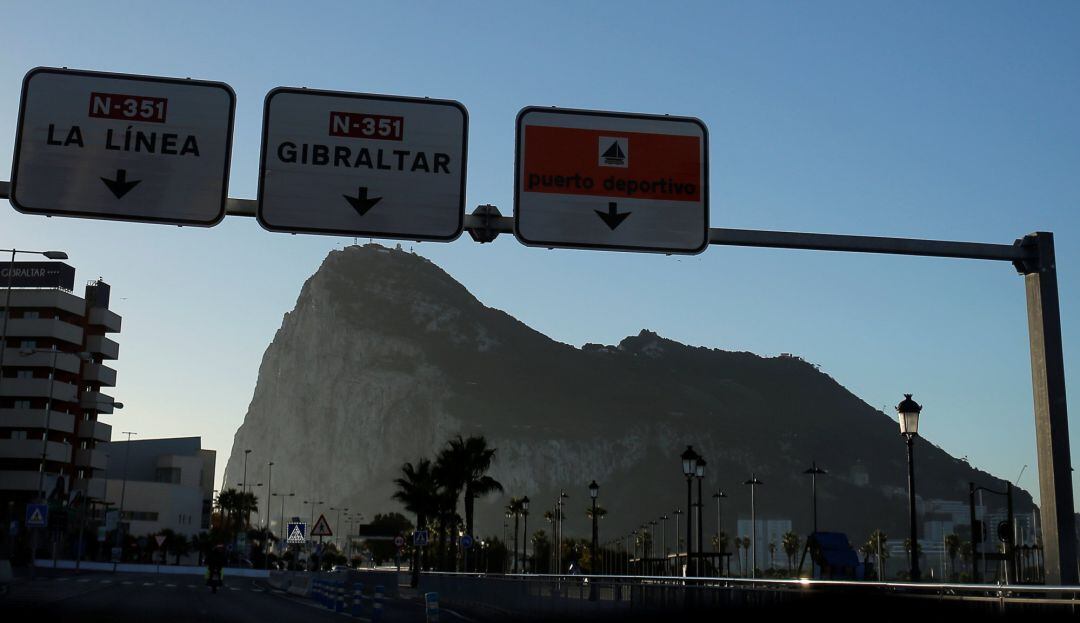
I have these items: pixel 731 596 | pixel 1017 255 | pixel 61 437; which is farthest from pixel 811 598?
pixel 61 437

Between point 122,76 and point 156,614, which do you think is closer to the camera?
point 122,76

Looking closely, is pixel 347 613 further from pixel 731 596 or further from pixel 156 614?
pixel 731 596

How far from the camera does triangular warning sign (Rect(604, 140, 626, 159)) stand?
1131 cm

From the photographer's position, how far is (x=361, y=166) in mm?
11016

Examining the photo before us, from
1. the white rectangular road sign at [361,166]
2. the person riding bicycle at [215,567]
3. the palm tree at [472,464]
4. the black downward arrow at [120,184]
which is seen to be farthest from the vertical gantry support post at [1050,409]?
the palm tree at [472,464]

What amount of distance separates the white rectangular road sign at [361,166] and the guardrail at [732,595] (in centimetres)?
611

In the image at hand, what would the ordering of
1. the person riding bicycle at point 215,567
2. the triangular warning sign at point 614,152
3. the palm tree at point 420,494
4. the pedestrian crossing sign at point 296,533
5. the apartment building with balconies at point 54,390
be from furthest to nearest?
1. the apartment building with balconies at point 54,390
2. the palm tree at point 420,494
3. the person riding bicycle at point 215,567
4. the pedestrian crossing sign at point 296,533
5. the triangular warning sign at point 614,152

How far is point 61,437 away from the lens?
364ft

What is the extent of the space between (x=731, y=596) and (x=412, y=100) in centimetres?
839

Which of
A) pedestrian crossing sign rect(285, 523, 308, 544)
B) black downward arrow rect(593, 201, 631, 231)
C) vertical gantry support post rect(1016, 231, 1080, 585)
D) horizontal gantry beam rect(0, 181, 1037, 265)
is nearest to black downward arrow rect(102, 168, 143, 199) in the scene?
horizontal gantry beam rect(0, 181, 1037, 265)

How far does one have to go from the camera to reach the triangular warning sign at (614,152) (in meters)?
11.3

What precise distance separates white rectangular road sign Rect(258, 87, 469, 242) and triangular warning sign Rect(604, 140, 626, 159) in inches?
54.7

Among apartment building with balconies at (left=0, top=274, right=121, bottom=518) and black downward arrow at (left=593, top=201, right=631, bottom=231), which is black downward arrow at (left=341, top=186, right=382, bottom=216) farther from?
apartment building with balconies at (left=0, top=274, right=121, bottom=518)

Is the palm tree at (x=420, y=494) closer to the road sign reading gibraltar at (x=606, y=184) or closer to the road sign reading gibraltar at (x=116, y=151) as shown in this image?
the road sign reading gibraltar at (x=606, y=184)
